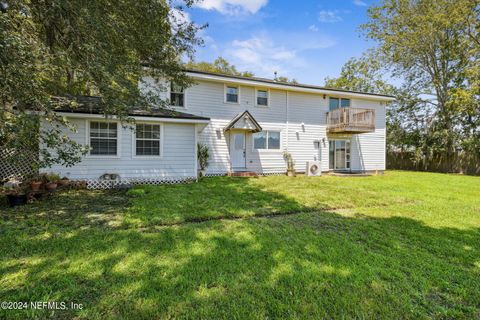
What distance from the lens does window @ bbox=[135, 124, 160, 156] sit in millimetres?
9688

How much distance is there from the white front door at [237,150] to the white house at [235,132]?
56 millimetres

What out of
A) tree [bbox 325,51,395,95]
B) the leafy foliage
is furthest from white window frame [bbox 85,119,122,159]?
tree [bbox 325,51,395,95]

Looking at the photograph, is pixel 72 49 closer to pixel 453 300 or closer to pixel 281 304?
pixel 281 304

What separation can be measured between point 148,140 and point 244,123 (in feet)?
16.2

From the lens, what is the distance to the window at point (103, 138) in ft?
29.4

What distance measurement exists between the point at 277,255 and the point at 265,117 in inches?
448

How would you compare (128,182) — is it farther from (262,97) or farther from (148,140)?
(262,97)

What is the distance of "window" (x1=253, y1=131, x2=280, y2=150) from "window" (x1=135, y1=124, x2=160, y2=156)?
18.9 ft

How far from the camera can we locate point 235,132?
13.1 m

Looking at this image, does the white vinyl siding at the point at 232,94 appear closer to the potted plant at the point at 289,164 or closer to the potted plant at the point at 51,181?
the potted plant at the point at 289,164

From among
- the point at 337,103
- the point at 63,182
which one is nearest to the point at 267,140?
the point at 337,103

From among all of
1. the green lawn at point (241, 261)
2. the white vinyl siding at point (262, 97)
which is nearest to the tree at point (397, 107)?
the white vinyl siding at point (262, 97)

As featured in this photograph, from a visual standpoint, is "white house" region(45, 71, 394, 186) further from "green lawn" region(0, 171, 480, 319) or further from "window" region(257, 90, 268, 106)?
"green lawn" region(0, 171, 480, 319)

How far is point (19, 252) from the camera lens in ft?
11.1
